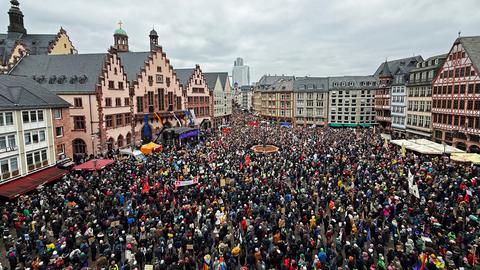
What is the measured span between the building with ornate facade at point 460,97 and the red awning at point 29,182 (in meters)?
52.9

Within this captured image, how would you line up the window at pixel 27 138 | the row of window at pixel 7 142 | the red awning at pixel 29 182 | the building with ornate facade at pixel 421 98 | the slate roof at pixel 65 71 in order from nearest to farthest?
1. the red awning at pixel 29 182
2. the row of window at pixel 7 142
3. the window at pixel 27 138
4. the slate roof at pixel 65 71
5. the building with ornate facade at pixel 421 98

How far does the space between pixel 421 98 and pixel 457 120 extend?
10558 millimetres

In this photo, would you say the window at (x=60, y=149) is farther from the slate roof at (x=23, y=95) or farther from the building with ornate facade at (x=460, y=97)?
the building with ornate facade at (x=460, y=97)

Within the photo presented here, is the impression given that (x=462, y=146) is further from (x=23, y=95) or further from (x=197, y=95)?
(x=23, y=95)

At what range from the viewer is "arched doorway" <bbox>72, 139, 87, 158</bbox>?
136ft

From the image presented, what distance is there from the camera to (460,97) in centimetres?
4231

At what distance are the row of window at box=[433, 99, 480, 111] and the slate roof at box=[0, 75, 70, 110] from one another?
Result: 53.9m

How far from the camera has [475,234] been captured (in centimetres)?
1612

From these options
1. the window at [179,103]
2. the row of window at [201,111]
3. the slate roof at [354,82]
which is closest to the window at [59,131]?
the window at [179,103]

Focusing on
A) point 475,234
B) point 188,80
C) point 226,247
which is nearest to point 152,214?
point 226,247

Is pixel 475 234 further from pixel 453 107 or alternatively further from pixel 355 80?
pixel 355 80

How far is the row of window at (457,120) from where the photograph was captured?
39.7 metres

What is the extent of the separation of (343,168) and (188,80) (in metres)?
46.1

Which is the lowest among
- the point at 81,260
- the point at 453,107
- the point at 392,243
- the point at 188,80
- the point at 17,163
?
the point at 392,243
